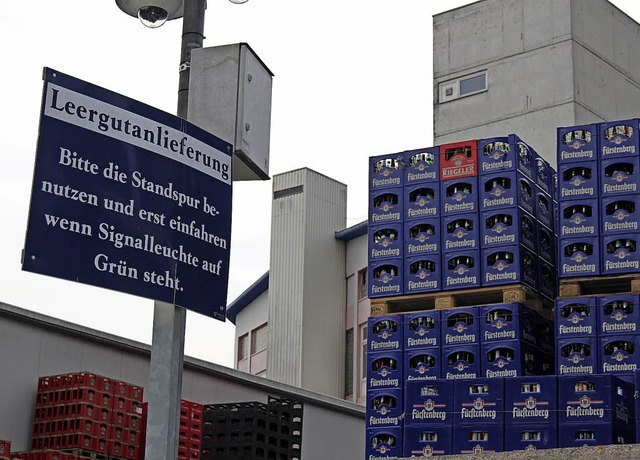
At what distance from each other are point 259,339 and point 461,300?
88.2 ft

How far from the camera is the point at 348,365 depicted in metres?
35.5

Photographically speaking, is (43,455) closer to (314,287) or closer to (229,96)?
(229,96)

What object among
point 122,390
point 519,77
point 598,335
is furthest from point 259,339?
point 598,335

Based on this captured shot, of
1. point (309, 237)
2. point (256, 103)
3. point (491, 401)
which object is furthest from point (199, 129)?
point (309, 237)

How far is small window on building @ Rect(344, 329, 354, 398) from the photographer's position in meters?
35.4

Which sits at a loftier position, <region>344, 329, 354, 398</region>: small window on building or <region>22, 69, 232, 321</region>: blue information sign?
<region>344, 329, 354, 398</region>: small window on building

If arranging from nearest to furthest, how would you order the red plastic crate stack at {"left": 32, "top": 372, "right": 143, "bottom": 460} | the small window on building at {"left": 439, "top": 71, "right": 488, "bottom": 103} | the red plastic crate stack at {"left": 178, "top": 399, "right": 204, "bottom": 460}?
the red plastic crate stack at {"left": 32, "top": 372, "right": 143, "bottom": 460} < the red plastic crate stack at {"left": 178, "top": 399, "right": 204, "bottom": 460} < the small window on building at {"left": 439, "top": 71, "right": 488, "bottom": 103}

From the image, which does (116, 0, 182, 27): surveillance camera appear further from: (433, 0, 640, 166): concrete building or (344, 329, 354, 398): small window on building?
(344, 329, 354, 398): small window on building

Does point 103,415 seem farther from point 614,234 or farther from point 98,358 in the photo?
point 614,234

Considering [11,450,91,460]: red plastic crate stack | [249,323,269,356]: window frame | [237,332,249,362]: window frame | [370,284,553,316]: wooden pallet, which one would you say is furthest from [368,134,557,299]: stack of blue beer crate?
[237,332,249,362]: window frame

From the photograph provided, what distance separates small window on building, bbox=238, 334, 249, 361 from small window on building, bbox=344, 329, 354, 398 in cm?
718

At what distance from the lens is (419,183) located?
14.9m

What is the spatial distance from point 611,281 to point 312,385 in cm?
2169

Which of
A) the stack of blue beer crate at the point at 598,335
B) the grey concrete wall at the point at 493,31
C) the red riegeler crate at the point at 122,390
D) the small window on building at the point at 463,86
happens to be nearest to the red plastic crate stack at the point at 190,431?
the red riegeler crate at the point at 122,390
